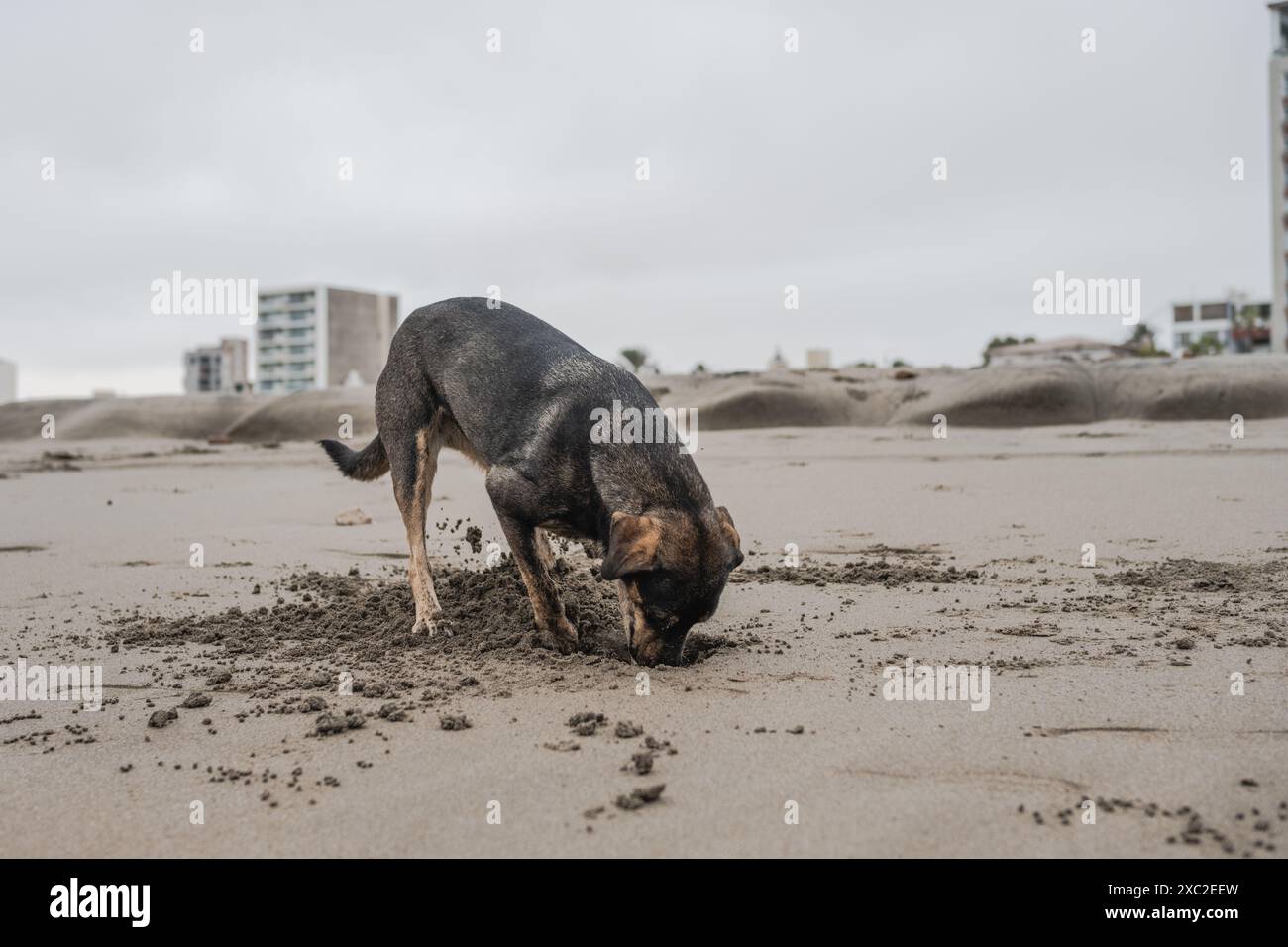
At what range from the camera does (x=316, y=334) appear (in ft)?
390

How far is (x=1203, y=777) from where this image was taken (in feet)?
10.1

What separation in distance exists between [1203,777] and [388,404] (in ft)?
16.8

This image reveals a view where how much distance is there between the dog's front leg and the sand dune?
12653 millimetres

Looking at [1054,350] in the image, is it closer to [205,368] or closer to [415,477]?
[415,477]

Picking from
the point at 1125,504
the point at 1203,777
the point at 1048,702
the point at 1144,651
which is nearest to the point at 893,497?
the point at 1125,504

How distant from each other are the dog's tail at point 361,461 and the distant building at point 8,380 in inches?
1711

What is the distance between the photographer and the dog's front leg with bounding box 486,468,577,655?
5.32 meters

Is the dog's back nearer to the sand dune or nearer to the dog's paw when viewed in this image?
the dog's paw

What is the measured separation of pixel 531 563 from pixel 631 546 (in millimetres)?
964

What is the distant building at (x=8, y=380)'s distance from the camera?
43.0m

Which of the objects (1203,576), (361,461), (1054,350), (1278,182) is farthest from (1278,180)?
(361,461)

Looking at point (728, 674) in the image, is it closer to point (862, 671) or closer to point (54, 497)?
point (862, 671)

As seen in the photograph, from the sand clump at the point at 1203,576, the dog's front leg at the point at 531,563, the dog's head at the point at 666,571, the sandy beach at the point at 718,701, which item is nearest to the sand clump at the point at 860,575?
the sandy beach at the point at 718,701
